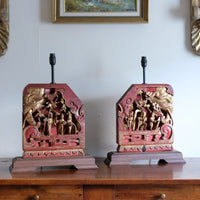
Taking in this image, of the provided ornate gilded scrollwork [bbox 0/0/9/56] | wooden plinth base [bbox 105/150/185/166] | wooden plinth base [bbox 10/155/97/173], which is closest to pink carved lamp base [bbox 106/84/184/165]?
wooden plinth base [bbox 105/150/185/166]

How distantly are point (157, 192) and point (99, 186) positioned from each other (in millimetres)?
216

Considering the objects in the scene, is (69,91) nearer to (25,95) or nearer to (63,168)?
(25,95)

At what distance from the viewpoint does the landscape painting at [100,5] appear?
158 centimetres

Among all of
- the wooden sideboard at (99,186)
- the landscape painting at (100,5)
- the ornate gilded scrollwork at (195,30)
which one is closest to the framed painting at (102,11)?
the landscape painting at (100,5)

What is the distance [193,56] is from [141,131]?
0.54 meters

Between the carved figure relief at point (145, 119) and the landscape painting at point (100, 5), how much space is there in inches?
18.6

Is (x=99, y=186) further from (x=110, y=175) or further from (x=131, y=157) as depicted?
(x=131, y=157)

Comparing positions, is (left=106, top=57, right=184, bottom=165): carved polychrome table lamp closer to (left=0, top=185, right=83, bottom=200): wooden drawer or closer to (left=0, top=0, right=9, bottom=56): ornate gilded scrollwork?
(left=0, top=185, right=83, bottom=200): wooden drawer

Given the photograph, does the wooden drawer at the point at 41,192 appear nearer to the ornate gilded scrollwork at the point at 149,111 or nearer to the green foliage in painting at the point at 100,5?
the ornate gilded scrollwork at the point at 149,111

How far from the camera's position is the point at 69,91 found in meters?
1.30

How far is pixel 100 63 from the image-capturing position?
62.7 inches

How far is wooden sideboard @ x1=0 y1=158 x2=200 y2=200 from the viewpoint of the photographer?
110 centimetres

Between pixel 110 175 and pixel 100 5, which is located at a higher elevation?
pixel 100 5

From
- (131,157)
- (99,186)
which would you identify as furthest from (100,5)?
(99,186)
